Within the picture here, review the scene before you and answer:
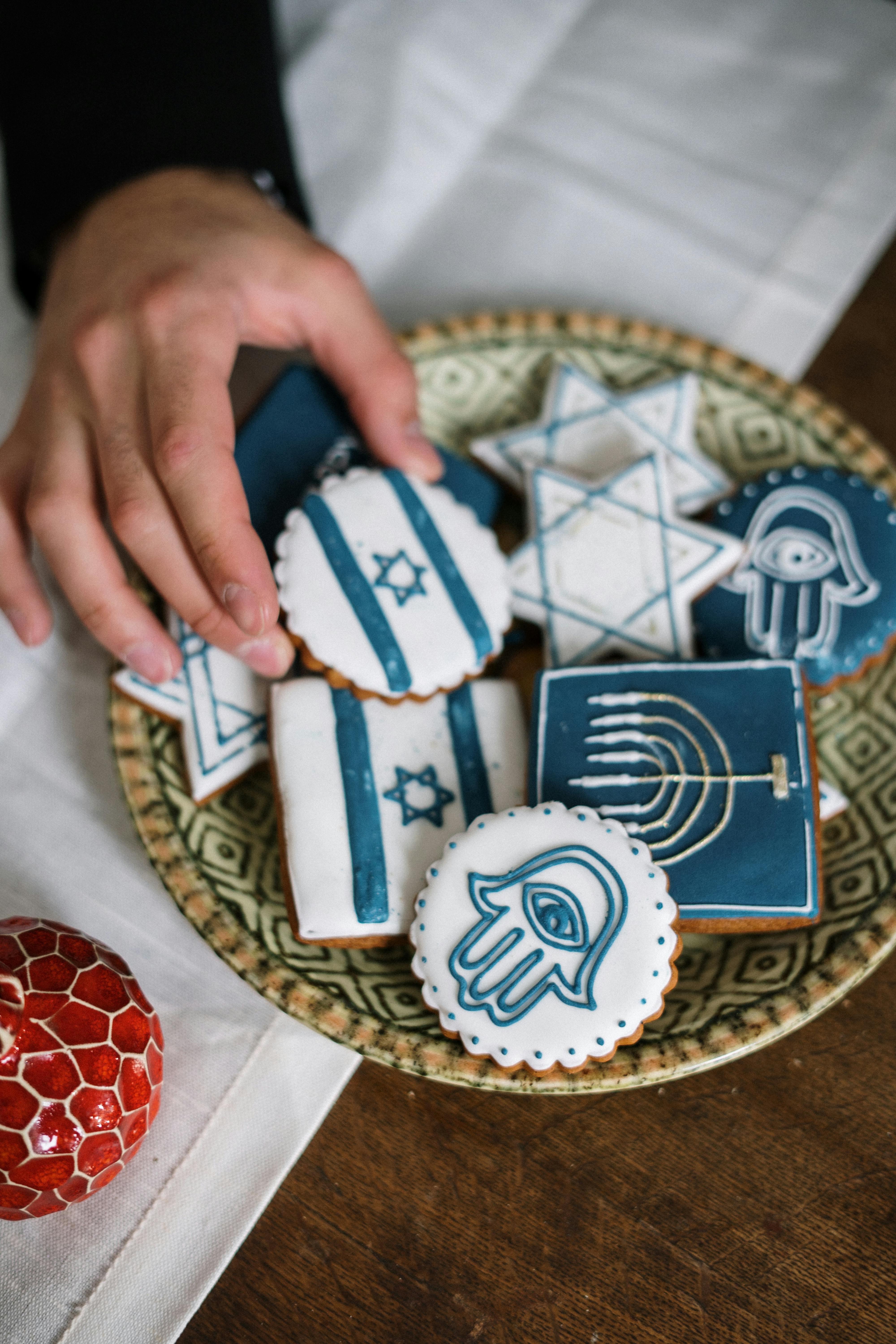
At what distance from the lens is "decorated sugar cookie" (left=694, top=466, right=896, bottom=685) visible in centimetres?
88

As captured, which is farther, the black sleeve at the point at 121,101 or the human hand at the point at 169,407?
the black sleeve at the point at 121,101

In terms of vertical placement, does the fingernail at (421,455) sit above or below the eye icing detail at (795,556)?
below

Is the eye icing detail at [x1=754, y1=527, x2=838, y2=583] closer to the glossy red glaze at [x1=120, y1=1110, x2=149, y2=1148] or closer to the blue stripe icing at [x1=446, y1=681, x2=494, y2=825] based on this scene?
the blue stripe icing at [x1=446, y1=681, x2=494, y2=825]

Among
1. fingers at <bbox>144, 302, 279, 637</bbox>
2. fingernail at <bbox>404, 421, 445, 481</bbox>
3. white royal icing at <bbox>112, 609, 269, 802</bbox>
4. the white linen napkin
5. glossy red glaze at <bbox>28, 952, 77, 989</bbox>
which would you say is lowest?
glossy red glaze at <bbox>28, 952, 77, 989</bbox>

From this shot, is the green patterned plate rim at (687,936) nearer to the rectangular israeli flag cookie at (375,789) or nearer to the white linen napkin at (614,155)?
the rectangular israeli flag cookie at (375,789)

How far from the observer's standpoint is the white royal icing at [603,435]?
98 cm

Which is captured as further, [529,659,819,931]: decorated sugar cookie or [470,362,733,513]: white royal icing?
[470,362,733,513]: white royal icing

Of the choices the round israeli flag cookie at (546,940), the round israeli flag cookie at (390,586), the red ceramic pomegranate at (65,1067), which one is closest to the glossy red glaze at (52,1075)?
the red ceramic pomegranate at (65,1067)

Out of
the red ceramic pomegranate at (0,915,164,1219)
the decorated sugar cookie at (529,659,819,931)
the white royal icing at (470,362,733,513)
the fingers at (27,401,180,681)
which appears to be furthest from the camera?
the white royal icing at (470,362,733,513)

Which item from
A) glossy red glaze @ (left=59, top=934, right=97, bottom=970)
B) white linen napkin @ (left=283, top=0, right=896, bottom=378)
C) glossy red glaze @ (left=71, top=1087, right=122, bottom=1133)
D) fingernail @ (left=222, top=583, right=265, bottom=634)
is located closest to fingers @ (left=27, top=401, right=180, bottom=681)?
fingernail @ (left=222, top=583, right=265, bottom=634)

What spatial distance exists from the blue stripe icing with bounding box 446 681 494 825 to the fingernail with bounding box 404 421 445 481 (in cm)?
21

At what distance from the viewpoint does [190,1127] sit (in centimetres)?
77

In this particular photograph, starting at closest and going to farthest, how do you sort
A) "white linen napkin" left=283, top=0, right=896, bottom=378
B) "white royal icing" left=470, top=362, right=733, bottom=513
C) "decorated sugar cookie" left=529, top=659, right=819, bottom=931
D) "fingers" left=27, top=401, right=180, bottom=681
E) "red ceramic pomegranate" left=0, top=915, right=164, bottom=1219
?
"red ceramic pomegranate" left=0, top=915, right=164, bottom=1219, "decorated sugar cookie" left=529, top=659, right=819, bottom=931, "fingers" left=27, top=401, right=180, bottom=681, "white royal icing" left=470, top=362, right=733, bottom=513, "white linen napkin" left=283, top=0, right=896, bottom=378

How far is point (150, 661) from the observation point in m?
0.84
